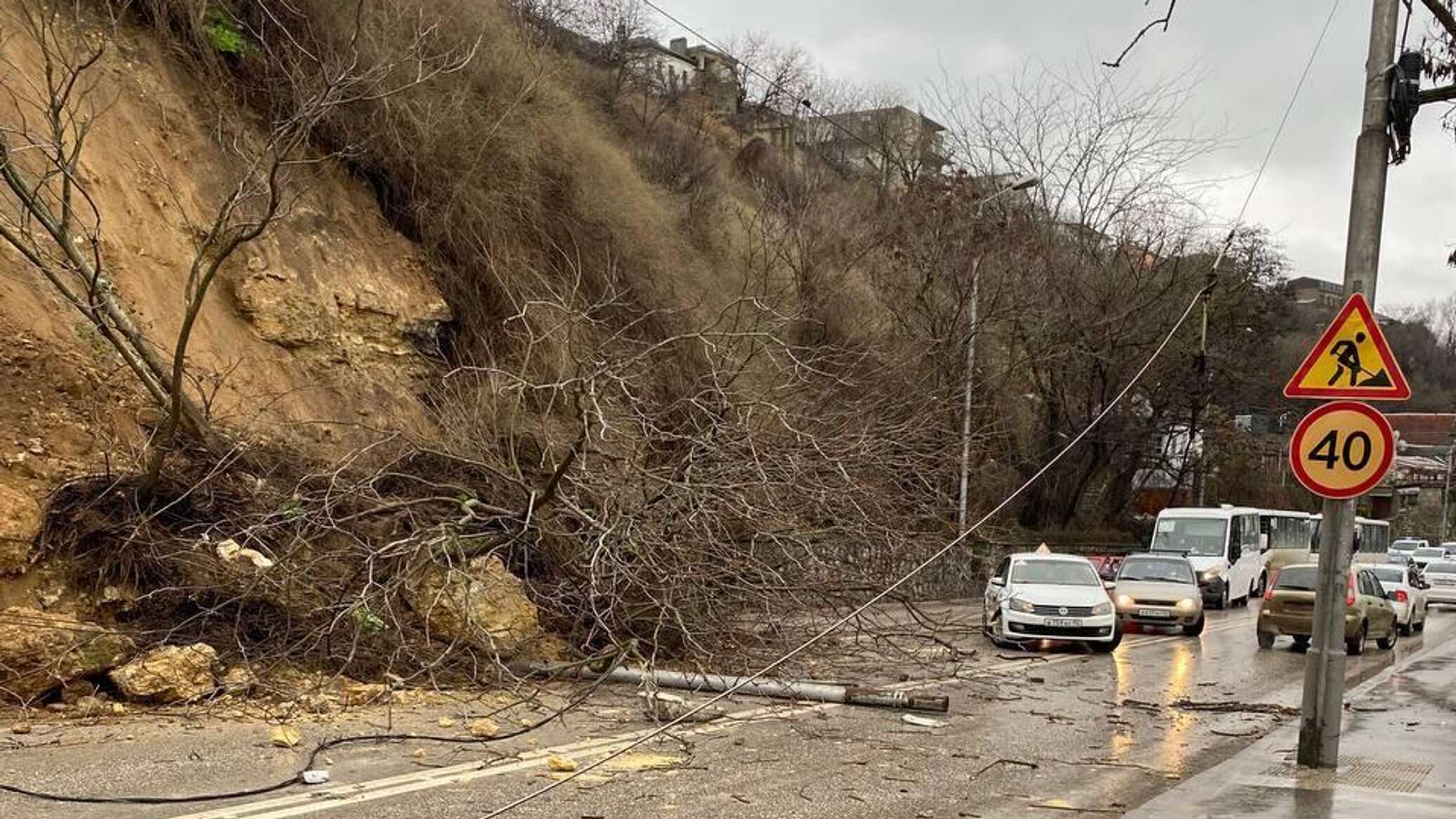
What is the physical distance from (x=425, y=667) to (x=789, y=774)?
357cm

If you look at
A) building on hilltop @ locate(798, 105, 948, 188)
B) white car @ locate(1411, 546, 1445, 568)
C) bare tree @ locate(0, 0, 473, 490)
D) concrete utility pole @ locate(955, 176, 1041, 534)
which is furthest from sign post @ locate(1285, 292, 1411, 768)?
white car @ locate(1411, 546, 1445, 568)

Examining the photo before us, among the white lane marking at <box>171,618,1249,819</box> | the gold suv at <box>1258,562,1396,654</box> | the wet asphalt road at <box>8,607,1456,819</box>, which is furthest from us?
the gold suv at <box>1258,562,1396,654</box>

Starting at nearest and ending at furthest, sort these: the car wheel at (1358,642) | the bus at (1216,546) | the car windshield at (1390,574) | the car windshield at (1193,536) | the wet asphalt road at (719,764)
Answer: the wet asphalt road at (719,764) → the car wheel at (1358,642) → the car windshield at (1390,574) → the bus at (1216,546) → the car windshield at (1193,536)

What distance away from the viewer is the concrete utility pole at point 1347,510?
8172mm

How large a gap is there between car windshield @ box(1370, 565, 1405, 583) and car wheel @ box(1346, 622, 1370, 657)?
5.23 metres

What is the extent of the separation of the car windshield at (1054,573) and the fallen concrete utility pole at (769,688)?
6.31 meters

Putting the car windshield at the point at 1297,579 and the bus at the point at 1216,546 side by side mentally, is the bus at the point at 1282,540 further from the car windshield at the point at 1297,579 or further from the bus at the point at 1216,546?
the car windshield at the point at 1297,579

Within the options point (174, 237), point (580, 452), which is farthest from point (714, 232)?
point (580, 452)

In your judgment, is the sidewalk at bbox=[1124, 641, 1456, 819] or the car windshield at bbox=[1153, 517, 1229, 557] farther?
the car windshield at bbox=[1153, 517, 1229, 557]

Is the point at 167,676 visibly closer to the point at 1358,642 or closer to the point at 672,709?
the point at 672,709

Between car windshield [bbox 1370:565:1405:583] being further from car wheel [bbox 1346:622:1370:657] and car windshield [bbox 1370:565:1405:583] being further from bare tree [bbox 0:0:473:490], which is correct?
bare tree [bbox 0:0:473:490]

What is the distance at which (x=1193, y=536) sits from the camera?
101 feet

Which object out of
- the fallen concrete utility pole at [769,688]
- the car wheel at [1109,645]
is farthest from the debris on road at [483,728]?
the car wheel at [1109,645]

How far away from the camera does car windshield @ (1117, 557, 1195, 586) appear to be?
20.9 metres
